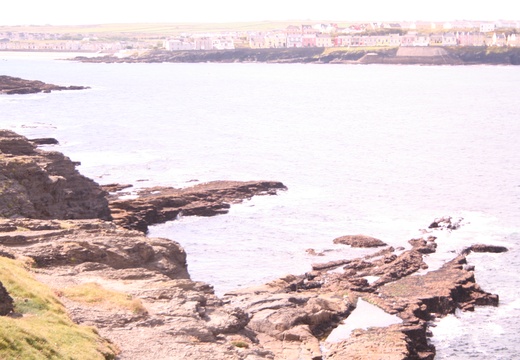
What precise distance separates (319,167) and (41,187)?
4125cm

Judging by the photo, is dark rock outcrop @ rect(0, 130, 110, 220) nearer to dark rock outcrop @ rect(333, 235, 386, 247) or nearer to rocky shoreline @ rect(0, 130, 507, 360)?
rocky shoreline @ rect(0, 130, 507, 360)

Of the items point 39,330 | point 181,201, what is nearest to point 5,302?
point 39,330

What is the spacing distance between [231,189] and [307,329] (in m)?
33.9

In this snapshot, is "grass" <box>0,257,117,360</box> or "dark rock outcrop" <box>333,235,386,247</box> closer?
"grass" <box>0,257,117,360</box>

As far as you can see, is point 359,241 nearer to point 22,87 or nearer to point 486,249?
point 486,249

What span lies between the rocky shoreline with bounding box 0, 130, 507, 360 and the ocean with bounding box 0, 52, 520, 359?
174 cm

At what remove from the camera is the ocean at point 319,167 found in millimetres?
46688

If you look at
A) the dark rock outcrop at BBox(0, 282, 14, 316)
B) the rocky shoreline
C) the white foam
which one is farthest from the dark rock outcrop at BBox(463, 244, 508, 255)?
the dark rock outcrop at BBox(0, 282, 14, 316)

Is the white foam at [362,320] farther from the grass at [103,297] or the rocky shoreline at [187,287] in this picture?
the grass at [103,297]

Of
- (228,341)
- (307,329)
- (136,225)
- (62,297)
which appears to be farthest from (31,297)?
(136,225)

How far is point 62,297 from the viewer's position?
26312 millimetres

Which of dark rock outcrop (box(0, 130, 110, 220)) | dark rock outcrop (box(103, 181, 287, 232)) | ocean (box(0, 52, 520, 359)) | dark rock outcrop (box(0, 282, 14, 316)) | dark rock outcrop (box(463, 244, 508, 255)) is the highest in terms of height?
dark rock outcrop (box(0, 282, 14, 316))

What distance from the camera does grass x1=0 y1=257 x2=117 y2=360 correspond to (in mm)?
19562

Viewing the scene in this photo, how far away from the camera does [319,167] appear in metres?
82.9
